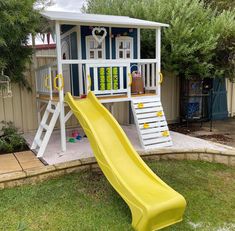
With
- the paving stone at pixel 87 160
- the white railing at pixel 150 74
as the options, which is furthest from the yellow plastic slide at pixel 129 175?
the white railing at pixel 150 74

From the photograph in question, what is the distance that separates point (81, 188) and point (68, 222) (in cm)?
81

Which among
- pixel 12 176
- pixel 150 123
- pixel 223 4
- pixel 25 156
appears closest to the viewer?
pixel 12 176

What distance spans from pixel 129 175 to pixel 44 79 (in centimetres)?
304

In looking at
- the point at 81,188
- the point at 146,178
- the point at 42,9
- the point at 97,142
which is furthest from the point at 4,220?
the point at 42,9

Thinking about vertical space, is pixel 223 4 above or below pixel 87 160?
above

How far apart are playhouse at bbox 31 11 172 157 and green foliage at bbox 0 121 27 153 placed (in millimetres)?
375

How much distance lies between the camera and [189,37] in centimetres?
628

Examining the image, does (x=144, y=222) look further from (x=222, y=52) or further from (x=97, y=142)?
(x=222, y=52)

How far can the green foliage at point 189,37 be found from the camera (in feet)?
20.5

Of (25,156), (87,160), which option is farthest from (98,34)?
(25,156)

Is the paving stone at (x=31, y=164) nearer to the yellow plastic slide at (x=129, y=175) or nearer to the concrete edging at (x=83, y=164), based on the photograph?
the concrete edging at (x=83, y=164)

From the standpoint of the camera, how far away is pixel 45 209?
3285 millimetres

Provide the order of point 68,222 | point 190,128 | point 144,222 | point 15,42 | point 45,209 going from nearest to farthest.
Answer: point 144,222
point 68,222
point 45,209
point 15,42
point 190,128

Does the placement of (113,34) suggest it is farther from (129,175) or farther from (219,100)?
(219,100)
